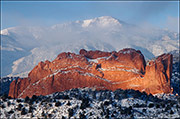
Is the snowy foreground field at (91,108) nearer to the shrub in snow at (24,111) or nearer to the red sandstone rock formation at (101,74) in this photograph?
the shrub in snow at (24,111)

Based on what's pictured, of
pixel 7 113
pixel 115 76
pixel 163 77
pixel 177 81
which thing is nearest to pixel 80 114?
pixel 7 113

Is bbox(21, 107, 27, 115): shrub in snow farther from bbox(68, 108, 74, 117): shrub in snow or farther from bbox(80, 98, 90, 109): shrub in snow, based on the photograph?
bbox(80, 98, 90, 109): shrub in snow

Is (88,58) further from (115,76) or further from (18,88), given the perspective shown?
(18,88)

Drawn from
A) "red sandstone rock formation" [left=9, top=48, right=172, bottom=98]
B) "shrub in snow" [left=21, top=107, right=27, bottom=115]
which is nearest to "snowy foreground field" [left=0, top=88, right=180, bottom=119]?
"shrub in snow" [left=21, top=107, right=27, bottom=115]

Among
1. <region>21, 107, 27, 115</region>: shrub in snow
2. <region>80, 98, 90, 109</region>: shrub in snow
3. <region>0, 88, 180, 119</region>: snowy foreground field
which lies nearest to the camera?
<region>0, 88, 180, 119</region>: snowy foreground field

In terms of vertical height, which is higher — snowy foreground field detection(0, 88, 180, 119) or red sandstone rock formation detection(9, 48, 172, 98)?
red sandstone rock formation detection(9, 48, 172, 98)

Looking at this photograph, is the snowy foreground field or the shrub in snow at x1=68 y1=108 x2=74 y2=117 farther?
the shrub in snow at x1=68 y1=108 x2=74 y2=117

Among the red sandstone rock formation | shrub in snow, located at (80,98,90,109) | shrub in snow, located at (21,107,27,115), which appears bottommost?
shrub in snow, located at (21,107,27,115)

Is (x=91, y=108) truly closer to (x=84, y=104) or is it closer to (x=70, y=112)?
(x=84, y=104)

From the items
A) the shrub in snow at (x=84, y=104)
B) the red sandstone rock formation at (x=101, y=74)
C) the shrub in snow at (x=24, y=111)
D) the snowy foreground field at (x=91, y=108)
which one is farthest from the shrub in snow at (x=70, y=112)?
the red sandstone rock formation at (x=101, y=74)
